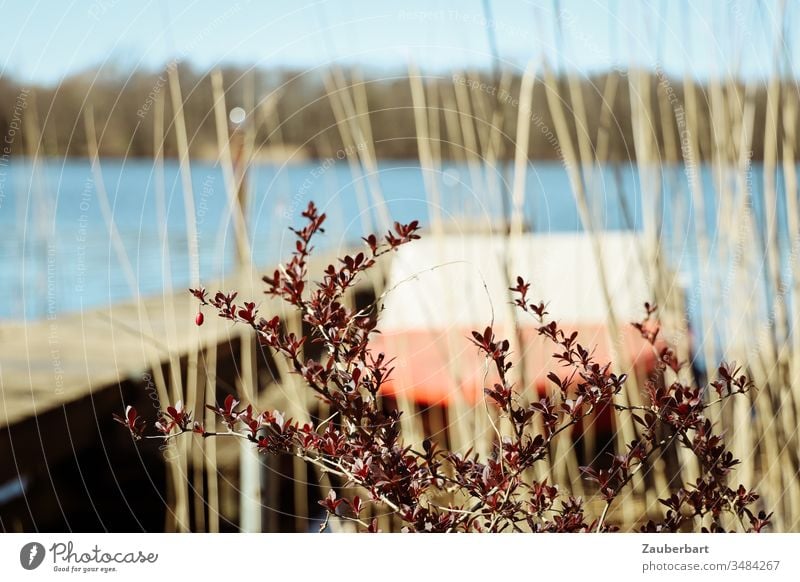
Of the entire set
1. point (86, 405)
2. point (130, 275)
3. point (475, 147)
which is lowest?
point (86, 405)

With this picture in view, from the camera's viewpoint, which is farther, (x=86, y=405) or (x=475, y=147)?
(x=86, y=405)

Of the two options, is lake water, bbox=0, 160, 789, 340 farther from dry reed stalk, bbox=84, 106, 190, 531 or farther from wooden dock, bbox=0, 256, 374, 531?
wooden dock, bbox=0, 256, 374, 531

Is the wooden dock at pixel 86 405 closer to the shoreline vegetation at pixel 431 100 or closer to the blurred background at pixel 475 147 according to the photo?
the blurred background at pixel 475 147

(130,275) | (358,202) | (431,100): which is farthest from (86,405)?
(431,100)

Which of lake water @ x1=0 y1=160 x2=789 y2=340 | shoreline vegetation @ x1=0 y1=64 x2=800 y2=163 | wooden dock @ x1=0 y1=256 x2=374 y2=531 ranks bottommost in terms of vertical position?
wooden dock @ x1=0 y1=256 x2=374 y2=531

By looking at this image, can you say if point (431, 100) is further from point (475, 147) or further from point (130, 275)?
point (130, 275)

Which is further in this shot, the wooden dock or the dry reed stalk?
the wooden dock

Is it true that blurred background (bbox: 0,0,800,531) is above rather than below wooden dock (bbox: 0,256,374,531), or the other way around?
above

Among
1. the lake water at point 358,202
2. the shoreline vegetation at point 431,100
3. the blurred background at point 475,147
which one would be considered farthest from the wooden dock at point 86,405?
the shoreline vegetation at point 431,100

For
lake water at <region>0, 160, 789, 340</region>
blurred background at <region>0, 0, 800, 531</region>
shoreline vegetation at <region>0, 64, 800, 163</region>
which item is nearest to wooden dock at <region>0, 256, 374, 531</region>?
blurred background at <region>0, 0, 800, 531</region>

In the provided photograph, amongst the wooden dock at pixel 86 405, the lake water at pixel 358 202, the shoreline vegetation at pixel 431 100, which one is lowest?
the wooden dock at pixel 86 405
